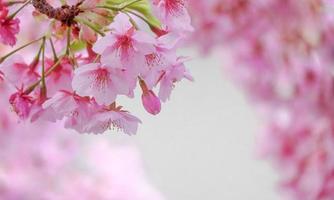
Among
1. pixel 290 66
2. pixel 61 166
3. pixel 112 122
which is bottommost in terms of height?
pixel 112 122

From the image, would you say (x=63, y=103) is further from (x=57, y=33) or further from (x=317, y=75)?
(x=317, y=75)

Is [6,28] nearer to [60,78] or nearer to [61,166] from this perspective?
[60,78]

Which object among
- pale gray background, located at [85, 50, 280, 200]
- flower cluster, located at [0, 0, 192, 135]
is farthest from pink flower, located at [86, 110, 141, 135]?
pale gray background, located at [85, 50, 280, 200]

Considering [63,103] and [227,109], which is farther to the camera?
[227,109]

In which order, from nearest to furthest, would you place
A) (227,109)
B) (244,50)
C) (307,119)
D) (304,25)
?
1. (304,25)
2. (307,119)
3. (244,50)
4. (227,109)

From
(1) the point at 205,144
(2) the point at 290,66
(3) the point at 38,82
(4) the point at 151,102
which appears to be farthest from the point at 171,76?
(1) the point at 205,144

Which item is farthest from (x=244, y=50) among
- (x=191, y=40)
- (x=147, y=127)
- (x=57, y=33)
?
(x=57, y=33)

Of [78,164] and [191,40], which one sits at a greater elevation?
[191,40]
